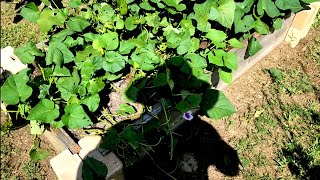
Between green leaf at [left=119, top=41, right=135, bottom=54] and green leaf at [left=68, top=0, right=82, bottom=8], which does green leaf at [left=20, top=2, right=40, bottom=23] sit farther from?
green leaf at [left=119, top=41, right=135, bottom=54]

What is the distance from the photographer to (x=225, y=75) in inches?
106

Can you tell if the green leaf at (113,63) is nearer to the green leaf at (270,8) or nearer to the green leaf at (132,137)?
the green leaf at (132,137)

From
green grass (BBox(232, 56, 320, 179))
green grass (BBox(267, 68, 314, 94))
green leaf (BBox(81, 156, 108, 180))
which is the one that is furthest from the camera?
green grass (BBox(267, 68, 314, 94))

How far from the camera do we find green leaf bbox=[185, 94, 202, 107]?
243cm

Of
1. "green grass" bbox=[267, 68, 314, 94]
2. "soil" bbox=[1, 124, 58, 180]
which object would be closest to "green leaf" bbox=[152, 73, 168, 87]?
"soil" bbox=[1, 124, 58, 180]

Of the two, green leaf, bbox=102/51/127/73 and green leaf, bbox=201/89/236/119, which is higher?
green leaf, bbox=102/51/127/73

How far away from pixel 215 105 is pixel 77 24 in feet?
3.55

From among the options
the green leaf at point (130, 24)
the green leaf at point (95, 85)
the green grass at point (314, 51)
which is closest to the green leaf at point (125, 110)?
the green leaf at point (95, 85)

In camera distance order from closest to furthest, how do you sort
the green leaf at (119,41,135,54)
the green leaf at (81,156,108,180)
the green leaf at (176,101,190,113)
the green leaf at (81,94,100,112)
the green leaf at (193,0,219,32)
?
1. the green leaf at (81,156,108,180)
2. the green leaf at (81,94,100,112)
3. the green leaf at (176,101,190,113)
4. the green leaf at (119,41,135,54)
5. the green leaf at (193,0,219,32)

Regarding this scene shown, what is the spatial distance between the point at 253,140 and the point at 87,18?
1.60 m

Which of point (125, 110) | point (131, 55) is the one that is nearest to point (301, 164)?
point (125, 110)

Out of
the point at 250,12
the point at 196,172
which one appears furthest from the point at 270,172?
the point at 250,12

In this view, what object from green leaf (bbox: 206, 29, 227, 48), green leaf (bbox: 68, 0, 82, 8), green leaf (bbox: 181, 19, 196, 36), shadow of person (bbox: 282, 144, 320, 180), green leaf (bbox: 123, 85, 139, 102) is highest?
green leaf (bbox: 68, 0, 82, 8)

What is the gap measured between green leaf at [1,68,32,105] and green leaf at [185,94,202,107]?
99 centimetres
